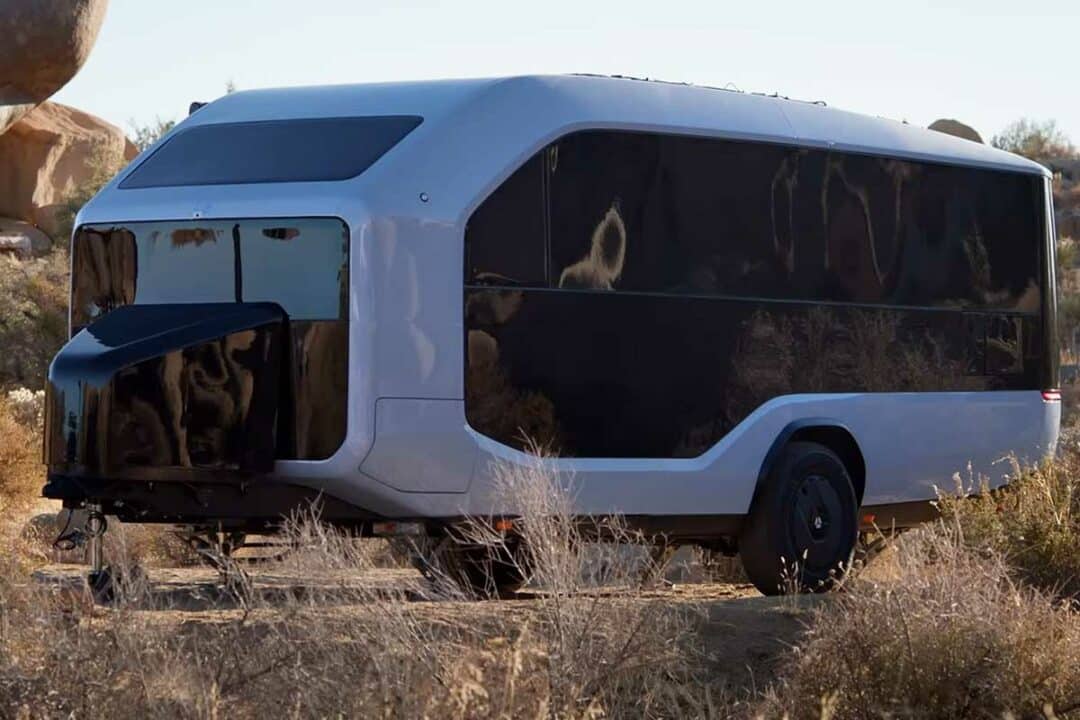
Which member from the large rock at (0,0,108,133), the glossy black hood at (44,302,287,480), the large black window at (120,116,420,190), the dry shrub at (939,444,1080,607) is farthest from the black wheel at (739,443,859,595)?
the large rock at (0,0,108,133)

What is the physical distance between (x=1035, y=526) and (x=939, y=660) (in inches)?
151

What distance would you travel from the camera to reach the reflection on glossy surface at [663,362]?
11.1 meters

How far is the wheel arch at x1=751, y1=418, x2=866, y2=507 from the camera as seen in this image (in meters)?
12.5

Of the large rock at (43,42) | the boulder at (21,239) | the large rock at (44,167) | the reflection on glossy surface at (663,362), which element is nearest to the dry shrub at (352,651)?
the reflection on glossy surface at (663,362)

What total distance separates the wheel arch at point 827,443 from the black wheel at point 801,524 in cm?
7

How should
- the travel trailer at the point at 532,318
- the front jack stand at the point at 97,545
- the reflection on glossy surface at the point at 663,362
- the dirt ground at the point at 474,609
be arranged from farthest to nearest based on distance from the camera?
the reflection on glossy surface at the point at 663,362
the travel trailer at the point at 532,318
the front jack stand at the point at 97,545
the dirt ground at the point at 474,609

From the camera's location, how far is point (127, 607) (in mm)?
8188

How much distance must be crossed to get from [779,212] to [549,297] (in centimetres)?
208

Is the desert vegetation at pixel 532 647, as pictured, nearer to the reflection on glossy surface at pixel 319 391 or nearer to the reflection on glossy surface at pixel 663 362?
the reflection on glossy surface at pixel 319 391

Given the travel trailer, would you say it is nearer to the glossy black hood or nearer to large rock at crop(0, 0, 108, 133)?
the glossy black hood

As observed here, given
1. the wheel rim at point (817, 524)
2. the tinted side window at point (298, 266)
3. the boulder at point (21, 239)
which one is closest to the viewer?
the tinted side window at point (298, 266)

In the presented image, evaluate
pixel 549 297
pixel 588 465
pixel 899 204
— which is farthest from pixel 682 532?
pixel 899 204

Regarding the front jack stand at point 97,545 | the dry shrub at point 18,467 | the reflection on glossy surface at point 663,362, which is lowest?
the dry shrub at point 18,467

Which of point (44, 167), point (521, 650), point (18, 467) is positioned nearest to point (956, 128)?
point (44, 167)
